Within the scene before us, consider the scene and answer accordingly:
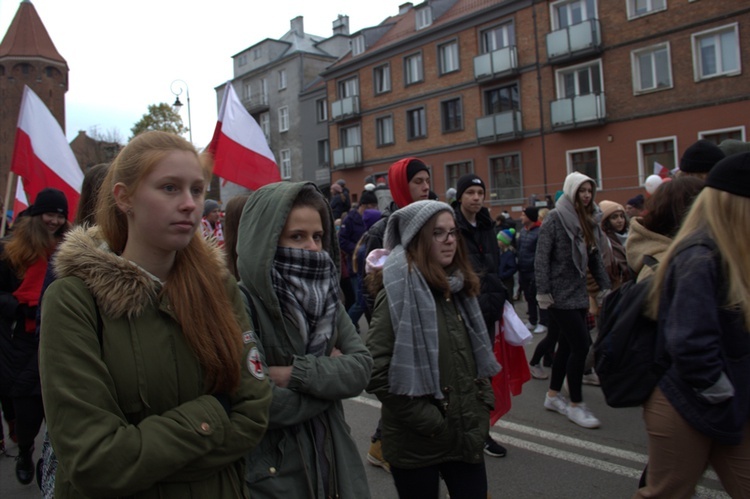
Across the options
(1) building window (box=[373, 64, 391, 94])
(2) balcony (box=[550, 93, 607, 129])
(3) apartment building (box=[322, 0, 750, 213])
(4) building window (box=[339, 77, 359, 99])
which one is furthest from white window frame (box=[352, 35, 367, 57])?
(2) balcony (box=[550, 93, 607, 129])

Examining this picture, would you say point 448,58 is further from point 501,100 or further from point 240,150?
point 240,150

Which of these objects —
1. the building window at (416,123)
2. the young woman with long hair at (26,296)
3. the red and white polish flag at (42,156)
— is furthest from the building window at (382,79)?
the young woman with long hair at (26,296)

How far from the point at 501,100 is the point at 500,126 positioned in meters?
1.54

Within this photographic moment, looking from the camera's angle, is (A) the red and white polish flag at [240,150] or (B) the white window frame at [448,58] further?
(B) the white window frame at [448,58]

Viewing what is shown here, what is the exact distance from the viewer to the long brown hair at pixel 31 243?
3875 millimetres

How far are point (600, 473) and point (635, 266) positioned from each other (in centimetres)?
164

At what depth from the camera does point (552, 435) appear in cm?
467

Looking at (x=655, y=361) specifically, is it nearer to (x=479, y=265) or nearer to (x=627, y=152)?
(x=479, y=265)

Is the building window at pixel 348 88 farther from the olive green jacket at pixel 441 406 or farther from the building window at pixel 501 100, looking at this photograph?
the olive green jacket at pixel 441 406

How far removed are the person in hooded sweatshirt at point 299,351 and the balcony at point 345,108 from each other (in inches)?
1253

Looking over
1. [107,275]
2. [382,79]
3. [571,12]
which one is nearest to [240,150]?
[107,275]

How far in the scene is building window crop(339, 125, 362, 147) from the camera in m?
33.9

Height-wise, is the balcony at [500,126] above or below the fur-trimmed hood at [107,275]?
above

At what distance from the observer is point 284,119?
135 ft
